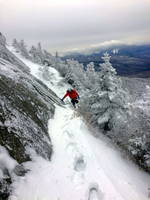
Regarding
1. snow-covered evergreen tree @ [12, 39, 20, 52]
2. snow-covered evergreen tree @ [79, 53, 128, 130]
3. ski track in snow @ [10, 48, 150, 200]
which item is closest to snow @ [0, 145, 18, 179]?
ski track in snow @ [10, 48, 150, 200]

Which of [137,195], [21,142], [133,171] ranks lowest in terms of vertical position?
[133,171]

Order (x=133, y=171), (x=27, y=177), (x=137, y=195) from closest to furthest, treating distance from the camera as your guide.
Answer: (x=27, y=177) → (x=137, y=195) → (x=133, y=171)

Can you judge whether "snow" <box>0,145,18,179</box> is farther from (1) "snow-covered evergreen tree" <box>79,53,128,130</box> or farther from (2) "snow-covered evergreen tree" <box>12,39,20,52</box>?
(2) "snow-covered evergreen tree" <box>12,39,20,52</box>

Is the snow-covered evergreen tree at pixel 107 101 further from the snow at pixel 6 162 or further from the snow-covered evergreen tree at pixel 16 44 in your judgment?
the snow-covered evergreen tree at pixel 16 44

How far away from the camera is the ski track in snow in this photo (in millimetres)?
4336

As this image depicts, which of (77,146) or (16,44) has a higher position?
(16,44)

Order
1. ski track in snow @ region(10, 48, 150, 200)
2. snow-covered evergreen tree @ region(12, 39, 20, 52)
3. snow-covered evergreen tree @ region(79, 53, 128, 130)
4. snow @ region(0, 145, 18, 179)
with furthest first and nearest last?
1. snow-covered evergreen tree @ region(12, 39, 20, 52)
2. snow-covered evergreen tree @ region(79, 53, 128, 130)
3. ski track in snow @ region(10, 48, 150, 200)
4. snow @ region(0, 145, 18, 179)

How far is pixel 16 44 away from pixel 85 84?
2642 centimetres

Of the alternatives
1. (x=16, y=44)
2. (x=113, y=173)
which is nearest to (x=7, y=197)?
Answer: (x=113, y=173)

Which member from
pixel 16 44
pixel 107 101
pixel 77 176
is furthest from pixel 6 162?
pixel 16 44

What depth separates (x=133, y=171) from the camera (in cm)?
749

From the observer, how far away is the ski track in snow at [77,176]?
4336 mm

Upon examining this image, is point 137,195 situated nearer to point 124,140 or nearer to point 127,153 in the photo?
point 127,153

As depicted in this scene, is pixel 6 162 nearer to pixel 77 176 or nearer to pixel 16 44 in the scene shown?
pixel 77 176
